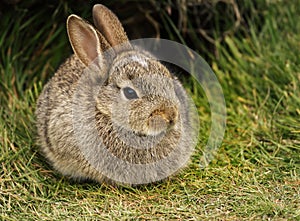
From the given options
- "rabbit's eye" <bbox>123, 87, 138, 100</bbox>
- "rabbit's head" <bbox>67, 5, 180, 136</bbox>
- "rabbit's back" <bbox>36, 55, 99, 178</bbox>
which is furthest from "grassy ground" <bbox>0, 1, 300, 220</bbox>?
"rabbit's eye" <bbox>123, 87, 138, 100</bbox>

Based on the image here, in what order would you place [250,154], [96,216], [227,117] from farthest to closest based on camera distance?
[227,117] < [250,154] < [96,216]

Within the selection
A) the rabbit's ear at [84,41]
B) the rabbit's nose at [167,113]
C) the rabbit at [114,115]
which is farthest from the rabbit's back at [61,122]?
the rabbit's nose at [167,113]

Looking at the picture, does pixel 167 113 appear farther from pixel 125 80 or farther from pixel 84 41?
pixel 84 41

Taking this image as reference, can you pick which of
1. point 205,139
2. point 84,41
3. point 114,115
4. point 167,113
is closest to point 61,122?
point 114,115

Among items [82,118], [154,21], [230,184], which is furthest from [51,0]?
[230,184]

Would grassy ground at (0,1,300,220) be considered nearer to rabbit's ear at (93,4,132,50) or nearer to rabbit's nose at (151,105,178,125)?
rabbit's nose at (151,105,178,125)

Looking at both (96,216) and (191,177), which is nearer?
(96,216)

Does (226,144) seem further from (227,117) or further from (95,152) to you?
(95,152)
